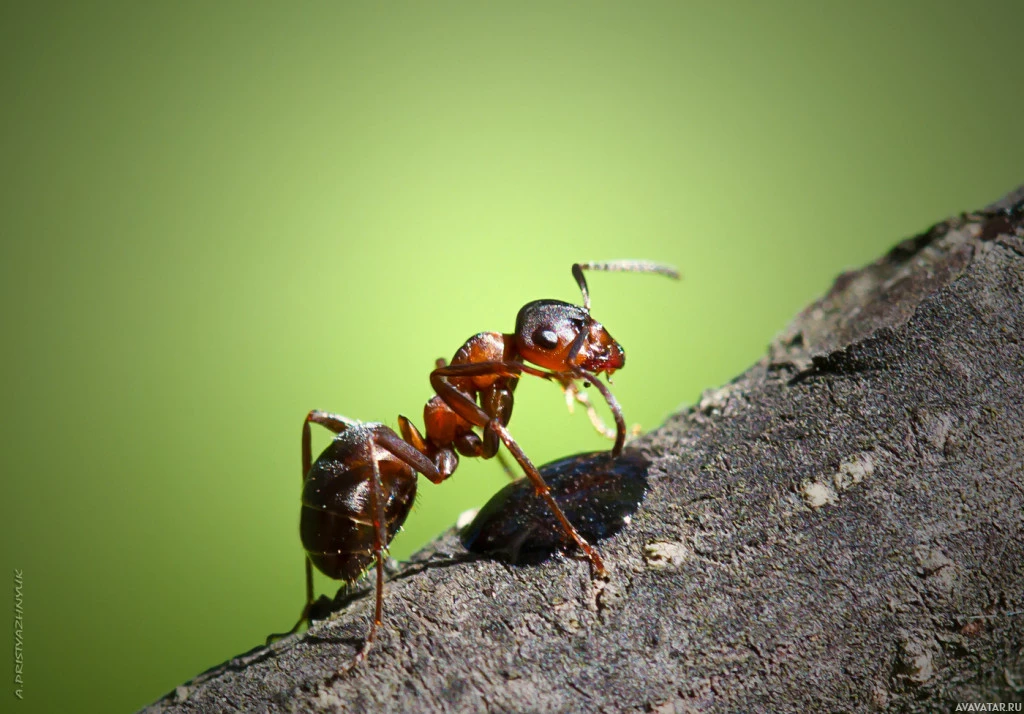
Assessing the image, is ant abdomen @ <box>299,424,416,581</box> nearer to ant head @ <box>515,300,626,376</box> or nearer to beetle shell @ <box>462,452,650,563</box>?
beetle shell @ <box>462,452,650,563</box>

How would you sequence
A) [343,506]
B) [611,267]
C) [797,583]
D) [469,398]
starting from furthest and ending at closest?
1. [611,267]
2. [469,398]
3. [343,506]
4. [797,583]

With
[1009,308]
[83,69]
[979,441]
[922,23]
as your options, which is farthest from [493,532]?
Answer: [922,23]

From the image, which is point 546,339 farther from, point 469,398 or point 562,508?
point 562,508

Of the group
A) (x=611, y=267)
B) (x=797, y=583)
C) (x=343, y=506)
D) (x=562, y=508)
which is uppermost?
(x=611, y=267)

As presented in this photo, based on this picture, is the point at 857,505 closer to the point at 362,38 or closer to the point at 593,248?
the point at 593,248

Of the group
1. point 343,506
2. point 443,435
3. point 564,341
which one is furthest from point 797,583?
point 443,435

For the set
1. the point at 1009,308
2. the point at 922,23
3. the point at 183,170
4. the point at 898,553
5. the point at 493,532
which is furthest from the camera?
the point at 922,23
